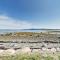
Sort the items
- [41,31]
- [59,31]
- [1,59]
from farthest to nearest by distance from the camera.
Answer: [41,31] → [59,31] → [1,59]

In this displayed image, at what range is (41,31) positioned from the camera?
1997 inches

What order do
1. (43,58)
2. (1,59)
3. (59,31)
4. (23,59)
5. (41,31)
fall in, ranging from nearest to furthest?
1. (23,59)
2. (43,58)
3. (1,59)
4. (59,31)
5. (41,31)

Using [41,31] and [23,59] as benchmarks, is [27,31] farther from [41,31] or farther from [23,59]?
[23,59]

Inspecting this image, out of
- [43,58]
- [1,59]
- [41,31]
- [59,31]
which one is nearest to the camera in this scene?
[43,58]

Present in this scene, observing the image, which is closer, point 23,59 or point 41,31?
point 23,59

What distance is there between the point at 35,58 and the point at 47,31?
43.0 m

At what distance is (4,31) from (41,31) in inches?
399

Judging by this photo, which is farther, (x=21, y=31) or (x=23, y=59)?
(x=21, y=31)

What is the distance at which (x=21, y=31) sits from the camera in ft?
174

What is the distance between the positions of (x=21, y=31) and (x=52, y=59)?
43724mm

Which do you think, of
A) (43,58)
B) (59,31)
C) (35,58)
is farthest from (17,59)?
(59,31)

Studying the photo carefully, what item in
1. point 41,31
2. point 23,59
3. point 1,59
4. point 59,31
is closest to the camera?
point 23,59

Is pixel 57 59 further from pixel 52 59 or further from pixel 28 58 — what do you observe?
pixel 28 58

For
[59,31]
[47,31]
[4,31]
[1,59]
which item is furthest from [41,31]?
[1,59]
